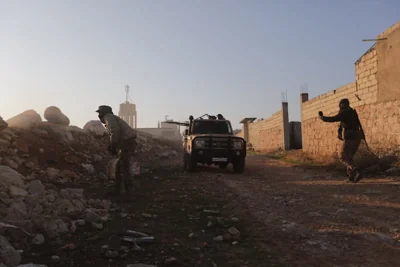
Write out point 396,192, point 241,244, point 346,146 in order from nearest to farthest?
point 241,244 < point 396,192 < point 346,146

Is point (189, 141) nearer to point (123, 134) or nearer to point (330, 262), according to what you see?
point (123, 134)

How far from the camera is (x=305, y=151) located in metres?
16.5

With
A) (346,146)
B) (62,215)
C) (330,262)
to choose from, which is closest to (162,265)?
(330,262)

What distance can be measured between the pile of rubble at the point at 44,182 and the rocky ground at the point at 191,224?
15 mm

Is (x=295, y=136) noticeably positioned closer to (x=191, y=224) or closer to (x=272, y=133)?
(x=272, y=133)

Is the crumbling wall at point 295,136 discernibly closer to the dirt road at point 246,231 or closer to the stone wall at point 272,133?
the stone wall at point 272,133

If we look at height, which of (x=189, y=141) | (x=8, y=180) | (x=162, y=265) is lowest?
(x=162, y=265)

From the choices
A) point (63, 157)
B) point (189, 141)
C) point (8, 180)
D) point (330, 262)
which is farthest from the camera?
point (189, 141)

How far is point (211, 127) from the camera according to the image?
11539 mm

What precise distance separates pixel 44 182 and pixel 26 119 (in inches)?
183

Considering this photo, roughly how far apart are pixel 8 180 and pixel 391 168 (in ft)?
27.7

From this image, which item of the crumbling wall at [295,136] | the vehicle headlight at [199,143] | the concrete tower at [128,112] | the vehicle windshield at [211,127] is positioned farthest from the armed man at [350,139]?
the concrete tower at [128,112]

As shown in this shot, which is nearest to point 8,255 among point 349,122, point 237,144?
point 349,122

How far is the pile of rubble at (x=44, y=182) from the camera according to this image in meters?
3.58
